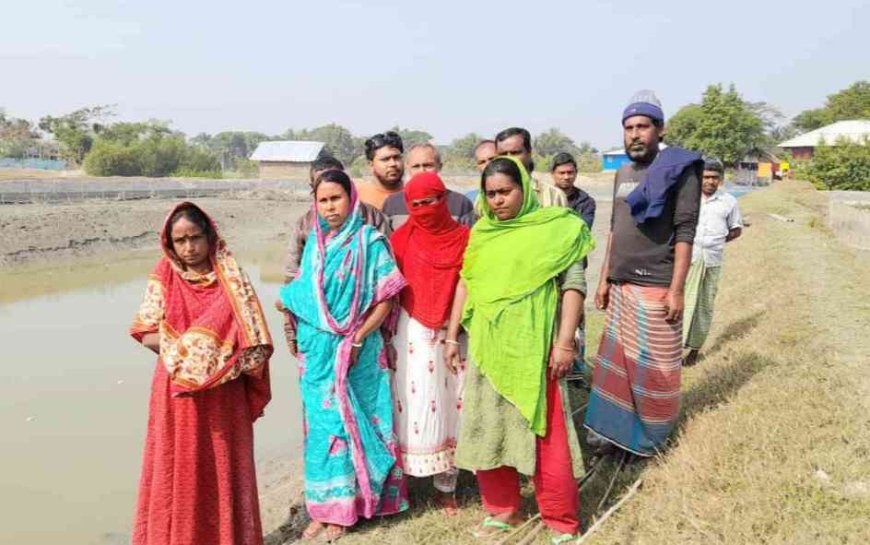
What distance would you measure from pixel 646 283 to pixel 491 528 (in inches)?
52.0

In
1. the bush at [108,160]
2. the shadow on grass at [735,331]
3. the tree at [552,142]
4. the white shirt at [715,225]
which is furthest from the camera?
the tree at [552,142]

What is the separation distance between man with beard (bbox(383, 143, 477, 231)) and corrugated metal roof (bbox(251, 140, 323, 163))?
42.5 meters

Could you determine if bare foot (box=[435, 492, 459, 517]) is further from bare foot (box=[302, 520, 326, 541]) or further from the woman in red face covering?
bare foot (box=[302, 520, 326, 541])

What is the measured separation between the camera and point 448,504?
3.20 metres

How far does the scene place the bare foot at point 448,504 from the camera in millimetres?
3154

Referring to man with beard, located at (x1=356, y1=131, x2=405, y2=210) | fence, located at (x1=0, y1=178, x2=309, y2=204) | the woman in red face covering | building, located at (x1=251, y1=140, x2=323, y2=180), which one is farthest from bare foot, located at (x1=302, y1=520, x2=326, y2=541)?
building, located at (x1=251, y1=140, x2=323, y2=180)

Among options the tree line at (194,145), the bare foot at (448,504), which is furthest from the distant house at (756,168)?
the bare foot at (448,504)

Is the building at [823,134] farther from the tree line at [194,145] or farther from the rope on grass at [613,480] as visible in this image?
the rope on grass at [613,480]

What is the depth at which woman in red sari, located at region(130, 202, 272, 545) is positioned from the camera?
2686 mm

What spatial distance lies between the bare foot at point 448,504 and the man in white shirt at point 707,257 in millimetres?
2688

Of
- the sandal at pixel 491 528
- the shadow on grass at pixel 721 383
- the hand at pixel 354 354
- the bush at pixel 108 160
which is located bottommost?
the sandal at pixel 491 528

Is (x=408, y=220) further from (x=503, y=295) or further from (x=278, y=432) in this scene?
(x=278, y=432)

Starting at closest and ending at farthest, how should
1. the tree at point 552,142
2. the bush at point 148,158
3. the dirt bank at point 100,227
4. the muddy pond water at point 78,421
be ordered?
the muddy pond water at point 78,421, the dirt bank at point 100,227, the bush at point 148,158, the tree at point 552,142

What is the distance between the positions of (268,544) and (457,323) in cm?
162
